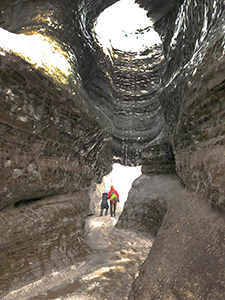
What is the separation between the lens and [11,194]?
8.13 feet

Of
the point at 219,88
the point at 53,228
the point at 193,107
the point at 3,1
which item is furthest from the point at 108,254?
the point at 3,1

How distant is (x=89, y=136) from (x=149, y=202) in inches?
122

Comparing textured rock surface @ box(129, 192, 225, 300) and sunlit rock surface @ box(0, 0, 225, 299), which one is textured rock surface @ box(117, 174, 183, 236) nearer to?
sunlit rock surface @ box(0, 0, 225, 299)

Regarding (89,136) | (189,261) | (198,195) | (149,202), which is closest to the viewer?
(189,261)

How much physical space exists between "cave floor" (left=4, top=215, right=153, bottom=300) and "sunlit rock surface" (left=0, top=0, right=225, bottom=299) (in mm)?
194

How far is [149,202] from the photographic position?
5.67 meters

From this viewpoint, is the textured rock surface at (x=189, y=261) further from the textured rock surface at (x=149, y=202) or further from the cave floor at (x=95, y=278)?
the textured rock surface at (x=149, y=202)

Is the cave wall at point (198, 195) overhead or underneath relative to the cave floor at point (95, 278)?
overhead

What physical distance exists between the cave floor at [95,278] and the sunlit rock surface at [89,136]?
0.64 ft

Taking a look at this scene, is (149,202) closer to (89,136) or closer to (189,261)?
(89,136)

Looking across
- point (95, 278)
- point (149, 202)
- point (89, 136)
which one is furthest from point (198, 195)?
point (149, 202)

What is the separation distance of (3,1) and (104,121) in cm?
317

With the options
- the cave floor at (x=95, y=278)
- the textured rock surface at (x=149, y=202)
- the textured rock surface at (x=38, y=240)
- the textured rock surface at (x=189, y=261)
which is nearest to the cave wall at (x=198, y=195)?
the textured rock surface at (x=189, y=261)

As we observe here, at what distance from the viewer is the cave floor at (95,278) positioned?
2266 mm
